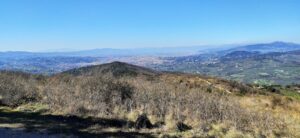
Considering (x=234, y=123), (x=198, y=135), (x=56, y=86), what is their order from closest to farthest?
(x=198, y=135), (x=234, y=123), (x=56, y=86)

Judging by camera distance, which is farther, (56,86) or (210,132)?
(56,86)

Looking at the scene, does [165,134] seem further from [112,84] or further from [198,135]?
[112,84]

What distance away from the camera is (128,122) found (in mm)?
→ 14227

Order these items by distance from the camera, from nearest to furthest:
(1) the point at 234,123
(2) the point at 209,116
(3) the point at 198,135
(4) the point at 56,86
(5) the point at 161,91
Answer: (3) the point at 198,135
(1) the point at 234,123
(2) the point at 209,116
(5) the point at 161,91
(4) the point at 56,86

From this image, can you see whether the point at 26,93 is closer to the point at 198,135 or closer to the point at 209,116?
the point at 209,116

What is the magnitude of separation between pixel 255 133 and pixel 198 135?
5.40 feet

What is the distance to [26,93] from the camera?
21.4 metres

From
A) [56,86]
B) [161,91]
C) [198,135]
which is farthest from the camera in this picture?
[56,86]

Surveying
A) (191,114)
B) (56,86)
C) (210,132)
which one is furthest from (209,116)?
(56,86)

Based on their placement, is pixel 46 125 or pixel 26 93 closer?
pixel 46 125

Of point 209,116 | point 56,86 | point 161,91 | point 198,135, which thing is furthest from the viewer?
point 56,86

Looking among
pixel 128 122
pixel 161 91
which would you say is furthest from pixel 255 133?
pixel 161 91

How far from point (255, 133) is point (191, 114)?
2.70m

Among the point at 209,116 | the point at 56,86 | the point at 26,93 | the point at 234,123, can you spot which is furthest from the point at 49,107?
the point at 234,123
